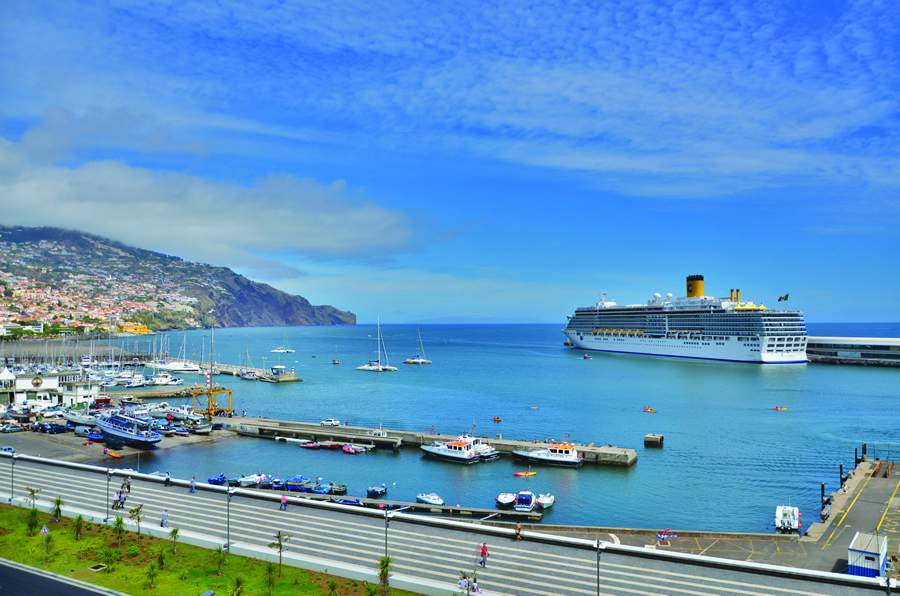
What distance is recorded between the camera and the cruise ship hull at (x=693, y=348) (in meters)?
106

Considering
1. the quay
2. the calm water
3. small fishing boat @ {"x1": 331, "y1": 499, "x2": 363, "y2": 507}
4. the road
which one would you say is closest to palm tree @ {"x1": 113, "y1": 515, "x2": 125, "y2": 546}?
the road

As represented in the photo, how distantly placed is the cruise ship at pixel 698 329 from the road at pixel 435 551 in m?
96.8

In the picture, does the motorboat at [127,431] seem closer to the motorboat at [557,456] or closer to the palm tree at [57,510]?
the palm tree at [57,510]

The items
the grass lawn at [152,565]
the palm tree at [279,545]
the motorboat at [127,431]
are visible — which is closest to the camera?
the grass lawn at [152,565]

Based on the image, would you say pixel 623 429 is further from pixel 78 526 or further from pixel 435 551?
pixel 78 526

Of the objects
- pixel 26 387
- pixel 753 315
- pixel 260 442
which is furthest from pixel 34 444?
pixel 753 315

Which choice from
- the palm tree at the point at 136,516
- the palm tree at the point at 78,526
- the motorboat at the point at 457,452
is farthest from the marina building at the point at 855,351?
the palm tree at the point at 78,526

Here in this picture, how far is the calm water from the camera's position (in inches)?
1296

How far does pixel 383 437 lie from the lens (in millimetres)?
45375

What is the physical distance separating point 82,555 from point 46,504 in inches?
228

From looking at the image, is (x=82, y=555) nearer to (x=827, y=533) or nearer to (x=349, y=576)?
(x=349, y=576)

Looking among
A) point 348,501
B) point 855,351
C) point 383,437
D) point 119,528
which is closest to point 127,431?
point 383,437

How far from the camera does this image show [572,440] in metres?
47.8

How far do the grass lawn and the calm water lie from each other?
14524 mm
